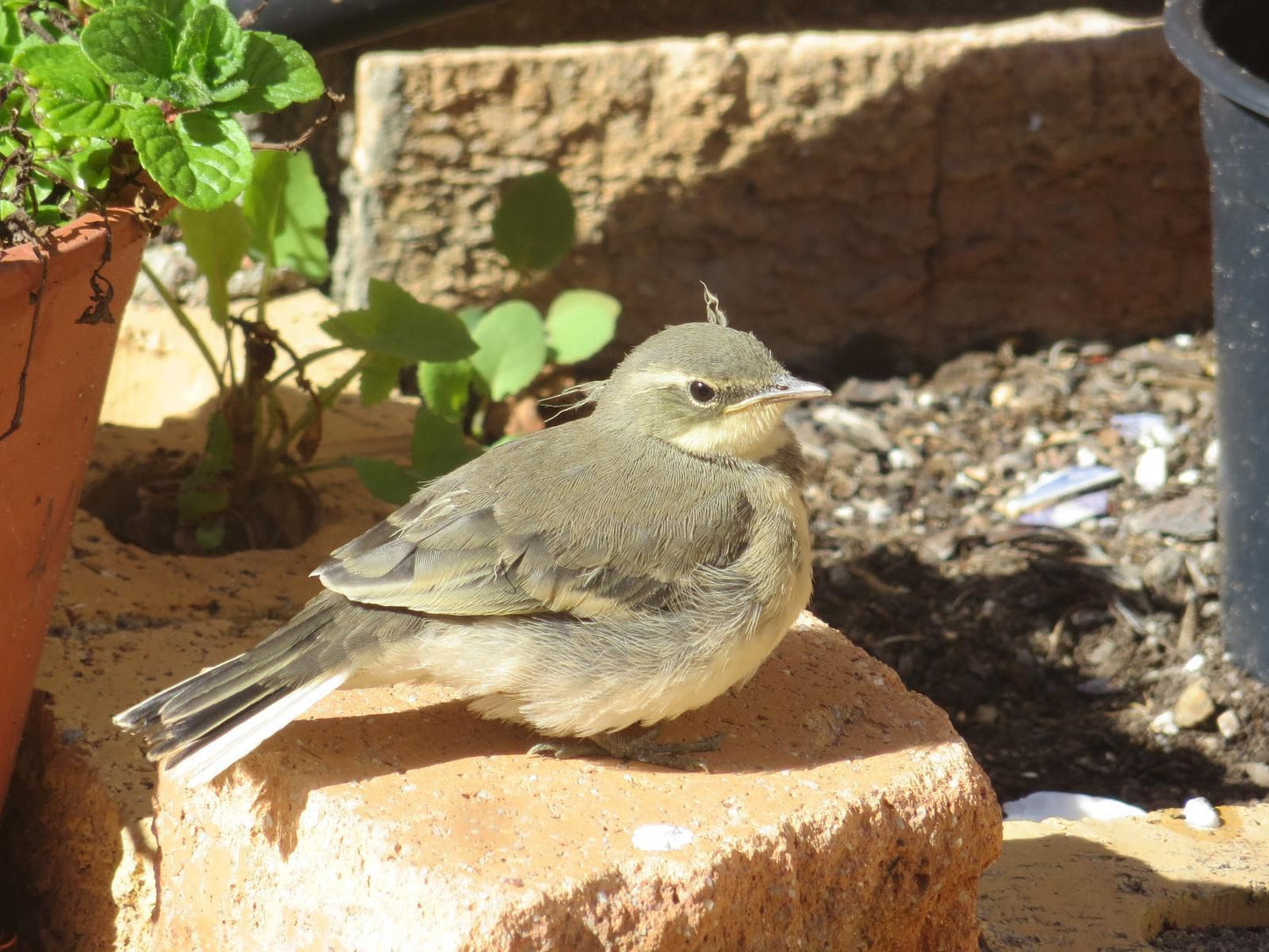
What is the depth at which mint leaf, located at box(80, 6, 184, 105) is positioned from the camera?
3.03 m

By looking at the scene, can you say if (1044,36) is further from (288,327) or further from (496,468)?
(496,468)

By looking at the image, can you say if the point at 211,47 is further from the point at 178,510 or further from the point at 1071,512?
the point at 1071,512

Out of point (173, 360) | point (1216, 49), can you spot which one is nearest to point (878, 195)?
point (1216, 49)

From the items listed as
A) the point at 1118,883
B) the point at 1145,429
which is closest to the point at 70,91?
the point at 1118,883

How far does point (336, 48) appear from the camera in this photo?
12.7ft

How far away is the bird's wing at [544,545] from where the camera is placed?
10.2 feet

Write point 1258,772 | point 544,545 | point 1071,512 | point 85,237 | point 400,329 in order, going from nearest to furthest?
point 85,237
point 544,545
point 400,329
point 1258,772
point 1071,512

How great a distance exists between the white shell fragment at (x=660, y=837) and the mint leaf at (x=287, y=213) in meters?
2.49

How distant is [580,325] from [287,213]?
1.02m

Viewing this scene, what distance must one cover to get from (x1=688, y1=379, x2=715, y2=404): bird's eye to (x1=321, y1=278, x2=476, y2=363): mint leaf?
3.09ft

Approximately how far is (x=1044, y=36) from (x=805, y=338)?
1526mm

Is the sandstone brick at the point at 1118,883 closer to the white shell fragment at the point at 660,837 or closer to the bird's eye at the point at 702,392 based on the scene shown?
the white shell fragment at the point at 660,837

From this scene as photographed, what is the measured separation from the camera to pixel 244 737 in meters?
2.91

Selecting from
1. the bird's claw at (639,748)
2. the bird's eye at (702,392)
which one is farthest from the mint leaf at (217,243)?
the bird's claw at (639,748)
